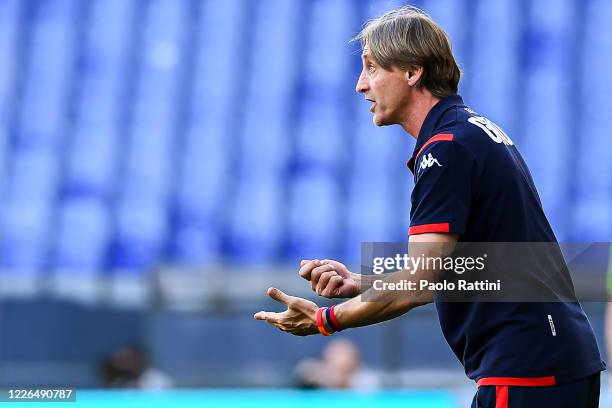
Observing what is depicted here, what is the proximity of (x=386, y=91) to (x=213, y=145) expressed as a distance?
8.41 meters

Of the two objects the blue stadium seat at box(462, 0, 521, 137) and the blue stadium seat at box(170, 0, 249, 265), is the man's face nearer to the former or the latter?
the blue stadium seat at box(170, 0, 249, 265)

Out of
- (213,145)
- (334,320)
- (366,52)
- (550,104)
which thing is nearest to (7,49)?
(213,145)

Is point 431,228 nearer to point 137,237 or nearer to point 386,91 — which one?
point 386,91

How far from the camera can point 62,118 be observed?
11.9m

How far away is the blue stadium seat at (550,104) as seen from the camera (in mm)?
10750

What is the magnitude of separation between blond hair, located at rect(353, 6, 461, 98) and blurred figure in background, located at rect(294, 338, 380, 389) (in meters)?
4.25

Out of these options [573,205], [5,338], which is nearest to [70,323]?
[5,338]

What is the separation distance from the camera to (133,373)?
8.03 metres

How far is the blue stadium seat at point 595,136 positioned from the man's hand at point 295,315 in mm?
7352

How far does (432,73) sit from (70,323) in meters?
6.97

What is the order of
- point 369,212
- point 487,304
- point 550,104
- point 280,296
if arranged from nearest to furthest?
point 487,304
point 280,296
point 369,212
point 550,104

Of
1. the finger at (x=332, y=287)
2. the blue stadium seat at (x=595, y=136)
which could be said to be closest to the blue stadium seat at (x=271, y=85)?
the blue stadium seat at (x=595, y=136)

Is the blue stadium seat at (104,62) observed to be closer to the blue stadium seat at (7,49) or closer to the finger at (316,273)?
the blue stadium seat at (7,49)

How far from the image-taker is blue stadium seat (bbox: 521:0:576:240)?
1075cm
